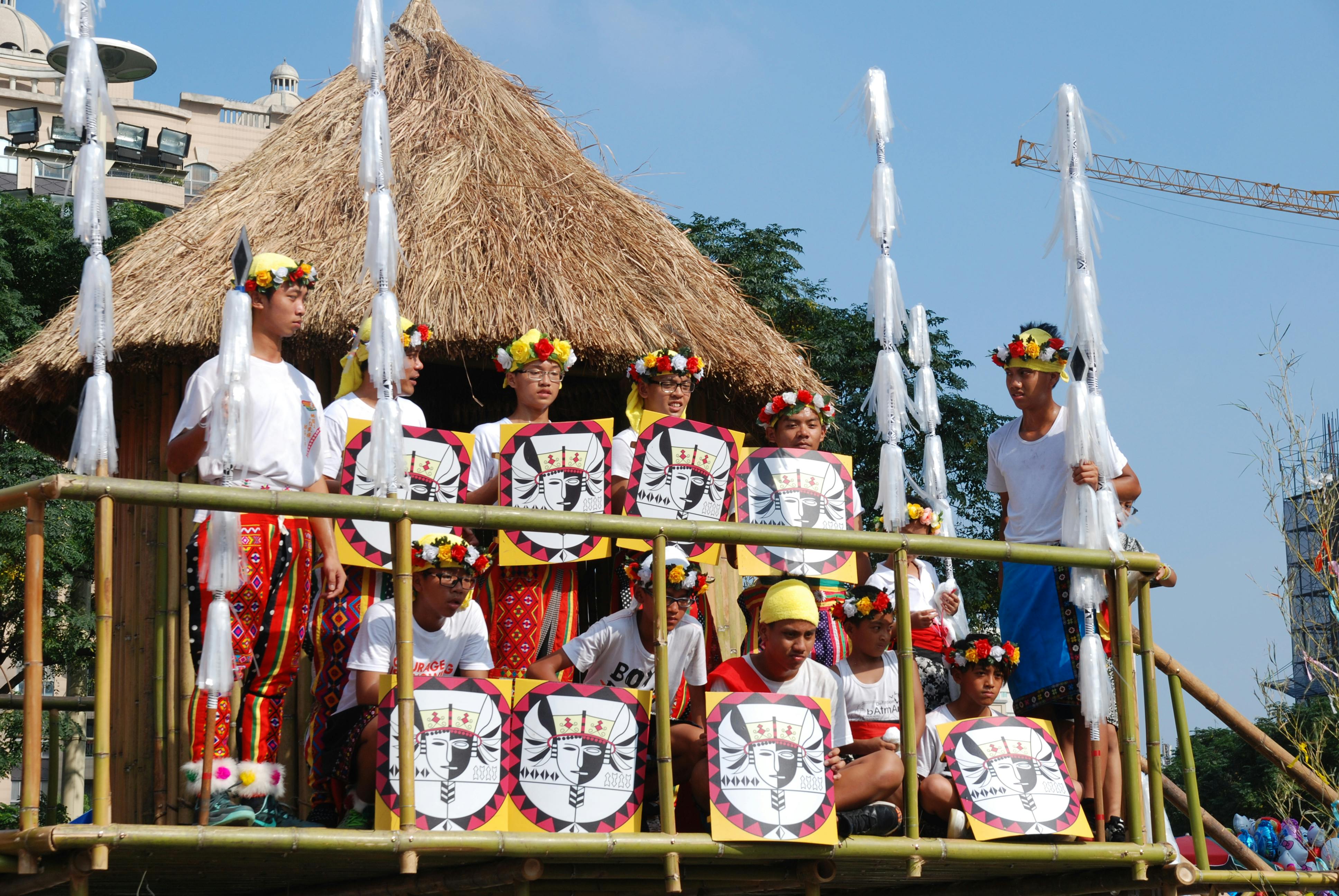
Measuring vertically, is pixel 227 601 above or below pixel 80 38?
below

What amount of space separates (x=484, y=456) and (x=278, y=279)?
1.29 m

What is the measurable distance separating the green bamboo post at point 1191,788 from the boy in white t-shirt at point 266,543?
333 cm

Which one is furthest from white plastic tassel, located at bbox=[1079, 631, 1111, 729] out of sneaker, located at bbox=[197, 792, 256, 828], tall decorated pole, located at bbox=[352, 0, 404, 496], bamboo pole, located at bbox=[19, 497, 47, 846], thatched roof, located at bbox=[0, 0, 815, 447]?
bamboo pole, located at bbox=[19, 497, 47, 846]

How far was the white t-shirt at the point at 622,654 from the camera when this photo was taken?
21.1 ft

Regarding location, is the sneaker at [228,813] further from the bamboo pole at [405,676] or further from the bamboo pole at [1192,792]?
the bamboo pole at [1192,792]

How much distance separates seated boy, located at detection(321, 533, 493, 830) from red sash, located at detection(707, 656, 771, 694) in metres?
0.92

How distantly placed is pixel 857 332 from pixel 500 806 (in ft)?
48.8

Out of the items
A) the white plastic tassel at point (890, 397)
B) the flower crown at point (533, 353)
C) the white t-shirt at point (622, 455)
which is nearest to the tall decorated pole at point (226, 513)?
the flower crown at point (533, 353)

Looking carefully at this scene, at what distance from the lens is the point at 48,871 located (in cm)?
486

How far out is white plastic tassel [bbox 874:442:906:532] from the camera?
23.1 ft

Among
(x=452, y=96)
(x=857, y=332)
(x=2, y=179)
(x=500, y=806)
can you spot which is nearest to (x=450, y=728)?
(x=500, y=806)

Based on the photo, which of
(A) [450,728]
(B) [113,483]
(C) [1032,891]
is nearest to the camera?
(B) [113,483]

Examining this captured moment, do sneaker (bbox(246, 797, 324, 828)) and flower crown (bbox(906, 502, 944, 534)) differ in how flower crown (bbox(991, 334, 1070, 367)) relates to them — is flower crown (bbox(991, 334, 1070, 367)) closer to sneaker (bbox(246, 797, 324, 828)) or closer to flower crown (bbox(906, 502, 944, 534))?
flower crown (bbox(906, 502, 944, 534))

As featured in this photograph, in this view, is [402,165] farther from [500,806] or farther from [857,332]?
[857,332]
